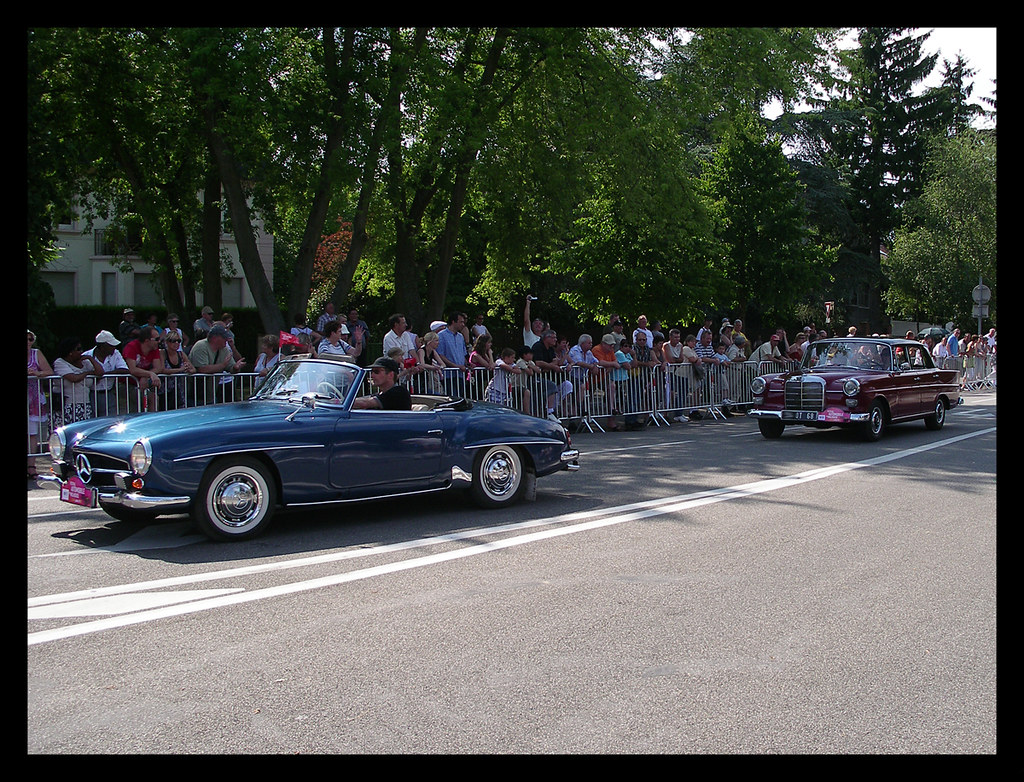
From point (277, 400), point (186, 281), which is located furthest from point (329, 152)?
point (277, 400)

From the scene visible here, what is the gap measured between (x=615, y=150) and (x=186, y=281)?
502 inches

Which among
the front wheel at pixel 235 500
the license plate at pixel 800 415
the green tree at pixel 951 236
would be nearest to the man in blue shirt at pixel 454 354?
the license plate at pixel 800 415

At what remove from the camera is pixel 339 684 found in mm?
4270

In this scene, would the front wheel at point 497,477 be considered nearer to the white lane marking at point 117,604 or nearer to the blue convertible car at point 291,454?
the blue convertible car at point 291,454

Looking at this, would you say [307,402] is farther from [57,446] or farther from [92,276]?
[92,276]

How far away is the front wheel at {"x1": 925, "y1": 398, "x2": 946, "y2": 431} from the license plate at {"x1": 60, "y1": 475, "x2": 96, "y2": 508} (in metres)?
14.4

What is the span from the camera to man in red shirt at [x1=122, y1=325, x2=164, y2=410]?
12430 millimetres

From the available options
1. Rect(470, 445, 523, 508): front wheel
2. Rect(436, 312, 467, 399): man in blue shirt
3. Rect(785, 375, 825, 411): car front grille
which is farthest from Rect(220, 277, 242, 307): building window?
Rect(470, 445, 523, 508): front wheel

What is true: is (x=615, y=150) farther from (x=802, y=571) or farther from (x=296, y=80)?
(x=802, y=571)

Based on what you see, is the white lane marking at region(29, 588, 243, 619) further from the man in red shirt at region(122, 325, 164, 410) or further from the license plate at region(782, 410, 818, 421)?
the license plate at region(782, 410, 818, 421)

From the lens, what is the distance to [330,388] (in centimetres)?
832

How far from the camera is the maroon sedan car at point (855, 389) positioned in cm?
1497

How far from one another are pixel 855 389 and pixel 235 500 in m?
10.6

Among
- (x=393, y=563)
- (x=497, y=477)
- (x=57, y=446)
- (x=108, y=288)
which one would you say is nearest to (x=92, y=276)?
(x=108, y=288)
